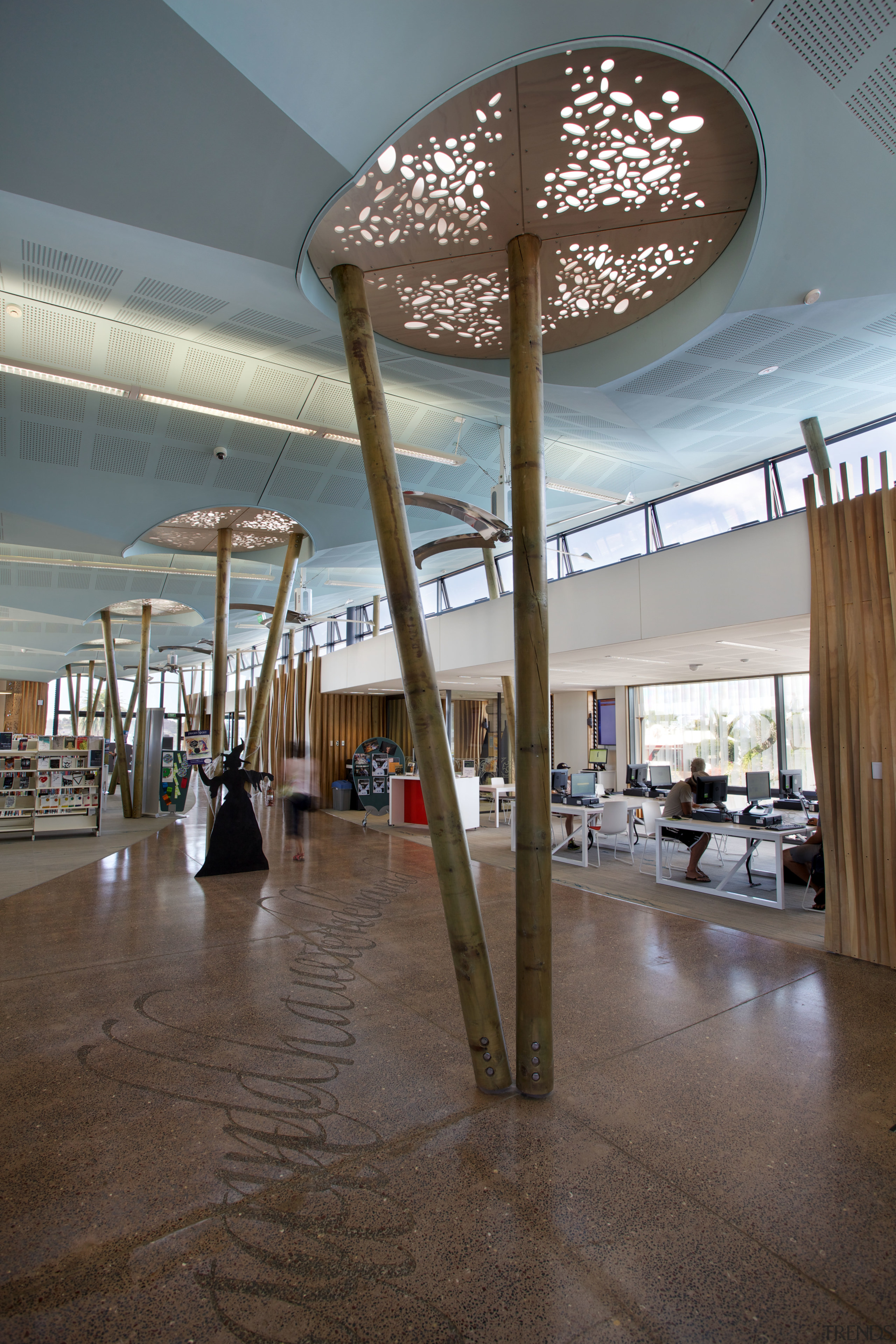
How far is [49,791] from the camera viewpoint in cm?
1209

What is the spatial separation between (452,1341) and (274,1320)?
0.51 m

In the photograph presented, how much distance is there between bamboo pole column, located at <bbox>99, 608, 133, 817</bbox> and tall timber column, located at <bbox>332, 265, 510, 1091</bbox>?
44.2 feet

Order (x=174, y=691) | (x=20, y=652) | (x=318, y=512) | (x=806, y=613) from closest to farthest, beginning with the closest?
1. (x=806, y=613)
2. (x=318, y=512)
3. (x=20, y=652)
4. (x=174, y=691)

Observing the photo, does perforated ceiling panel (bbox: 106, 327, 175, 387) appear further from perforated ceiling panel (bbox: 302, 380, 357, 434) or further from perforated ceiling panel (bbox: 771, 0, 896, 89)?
perforated ceiling panel (bbox: 771, 0, 896, 89)

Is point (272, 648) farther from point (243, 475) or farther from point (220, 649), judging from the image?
point (243, 475)

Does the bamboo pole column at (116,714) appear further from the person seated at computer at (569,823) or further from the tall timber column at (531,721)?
the tall timber column at (531,721)

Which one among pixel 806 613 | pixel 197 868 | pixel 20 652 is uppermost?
pixel 20 652

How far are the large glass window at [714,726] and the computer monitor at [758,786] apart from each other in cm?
451

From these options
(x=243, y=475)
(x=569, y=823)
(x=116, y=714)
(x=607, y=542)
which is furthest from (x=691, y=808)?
(x=116, y=714)

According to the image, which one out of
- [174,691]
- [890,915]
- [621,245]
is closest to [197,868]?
[890,915]

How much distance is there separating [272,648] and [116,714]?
25.6ft

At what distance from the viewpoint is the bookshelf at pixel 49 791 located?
38.7 feet

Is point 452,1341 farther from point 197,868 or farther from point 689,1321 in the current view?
point 197,868

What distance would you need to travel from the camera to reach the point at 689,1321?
1.90 metres
